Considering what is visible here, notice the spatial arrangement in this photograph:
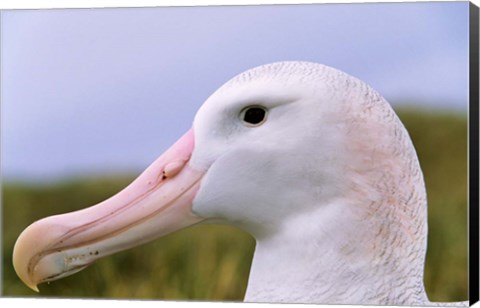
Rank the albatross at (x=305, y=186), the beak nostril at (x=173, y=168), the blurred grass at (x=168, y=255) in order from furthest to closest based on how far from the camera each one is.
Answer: the blurred grass at (x=168, y=255)
the beak nostril at (x=173, y=168)
the albatross at (x=305, y=186)

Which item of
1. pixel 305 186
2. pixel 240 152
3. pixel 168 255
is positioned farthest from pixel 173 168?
pixel 168 255

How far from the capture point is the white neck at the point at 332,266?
428cm

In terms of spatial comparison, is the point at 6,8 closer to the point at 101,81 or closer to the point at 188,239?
the point at 101,81

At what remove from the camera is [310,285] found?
4.38m

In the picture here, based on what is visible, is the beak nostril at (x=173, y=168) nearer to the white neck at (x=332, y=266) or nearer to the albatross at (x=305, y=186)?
the albatross at (x=305, y=186)

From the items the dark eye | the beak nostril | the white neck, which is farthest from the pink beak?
the white neck

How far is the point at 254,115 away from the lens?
14.2 ft

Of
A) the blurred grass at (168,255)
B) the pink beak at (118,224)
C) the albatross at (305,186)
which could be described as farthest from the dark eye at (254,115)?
the blurred grass at (168,255)

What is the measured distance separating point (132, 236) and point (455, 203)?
5.33 feet

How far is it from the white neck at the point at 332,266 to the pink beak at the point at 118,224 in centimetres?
36

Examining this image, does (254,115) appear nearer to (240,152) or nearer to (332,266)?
(240,152)

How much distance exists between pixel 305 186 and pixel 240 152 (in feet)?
0.87

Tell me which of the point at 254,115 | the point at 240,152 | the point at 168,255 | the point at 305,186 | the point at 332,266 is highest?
the point at 254,115

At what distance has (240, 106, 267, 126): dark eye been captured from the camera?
169 inches
